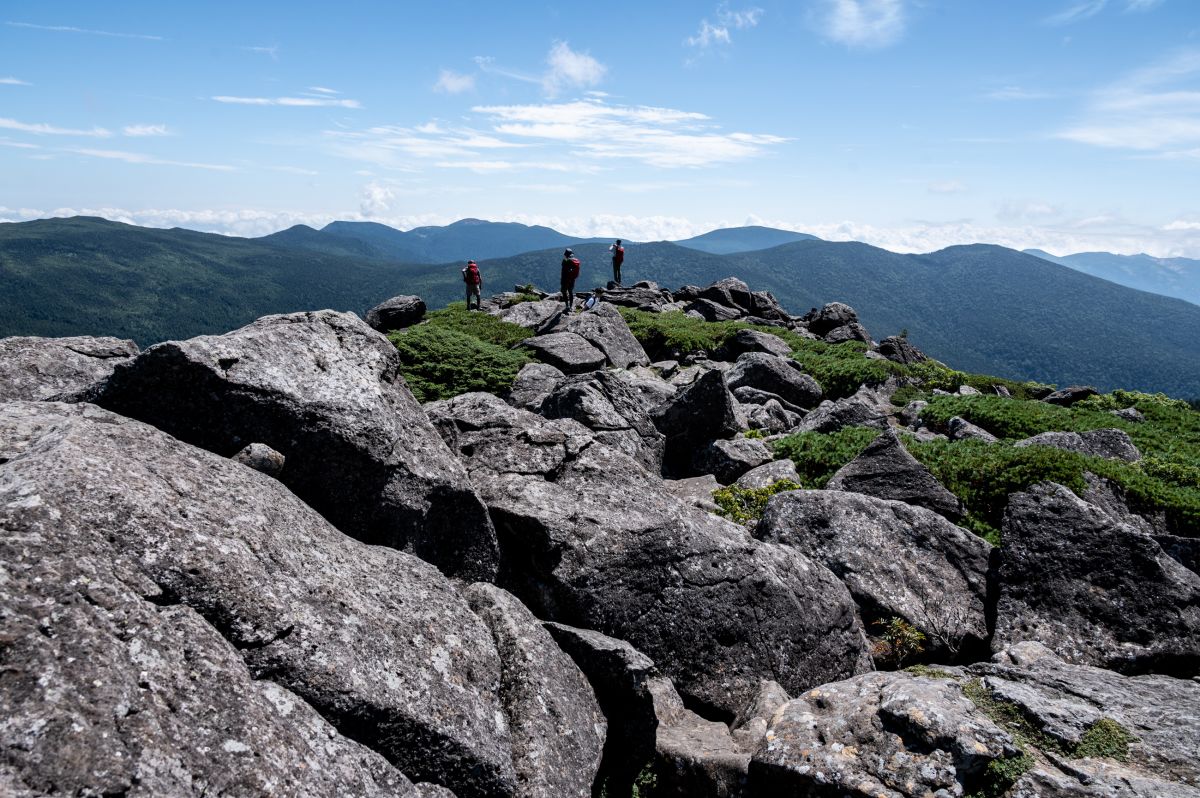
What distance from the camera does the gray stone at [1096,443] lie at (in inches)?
957

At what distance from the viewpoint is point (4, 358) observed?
12547 millimetres

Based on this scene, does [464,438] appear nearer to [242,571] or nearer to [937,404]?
[242,571]

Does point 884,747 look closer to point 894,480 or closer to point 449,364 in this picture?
point 894,480

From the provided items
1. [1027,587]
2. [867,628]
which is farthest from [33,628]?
[1027,587]

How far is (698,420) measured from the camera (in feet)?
75.5

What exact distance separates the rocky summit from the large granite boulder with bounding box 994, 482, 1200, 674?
0.06 meters

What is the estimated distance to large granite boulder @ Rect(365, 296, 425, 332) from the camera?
4872 cm

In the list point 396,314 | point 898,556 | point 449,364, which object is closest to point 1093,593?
point 898,556

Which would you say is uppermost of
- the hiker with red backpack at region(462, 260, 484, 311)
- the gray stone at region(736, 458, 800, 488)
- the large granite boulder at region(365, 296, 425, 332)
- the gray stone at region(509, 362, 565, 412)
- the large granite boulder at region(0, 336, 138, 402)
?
the hiker with red backpack at region(462, 260, 484, 311)

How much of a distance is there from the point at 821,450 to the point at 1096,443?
10.5 m

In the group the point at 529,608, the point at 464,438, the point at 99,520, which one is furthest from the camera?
the point at 464,438

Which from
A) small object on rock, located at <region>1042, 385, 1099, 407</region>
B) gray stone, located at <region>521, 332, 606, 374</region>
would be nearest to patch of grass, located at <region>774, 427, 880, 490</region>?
gray stone, located at <region>521, 332, 606, 374</region>

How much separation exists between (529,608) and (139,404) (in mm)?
6749

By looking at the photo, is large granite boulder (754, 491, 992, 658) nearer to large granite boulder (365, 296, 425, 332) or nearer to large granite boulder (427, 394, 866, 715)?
large granite boulder (427, 394, 866, 715)
